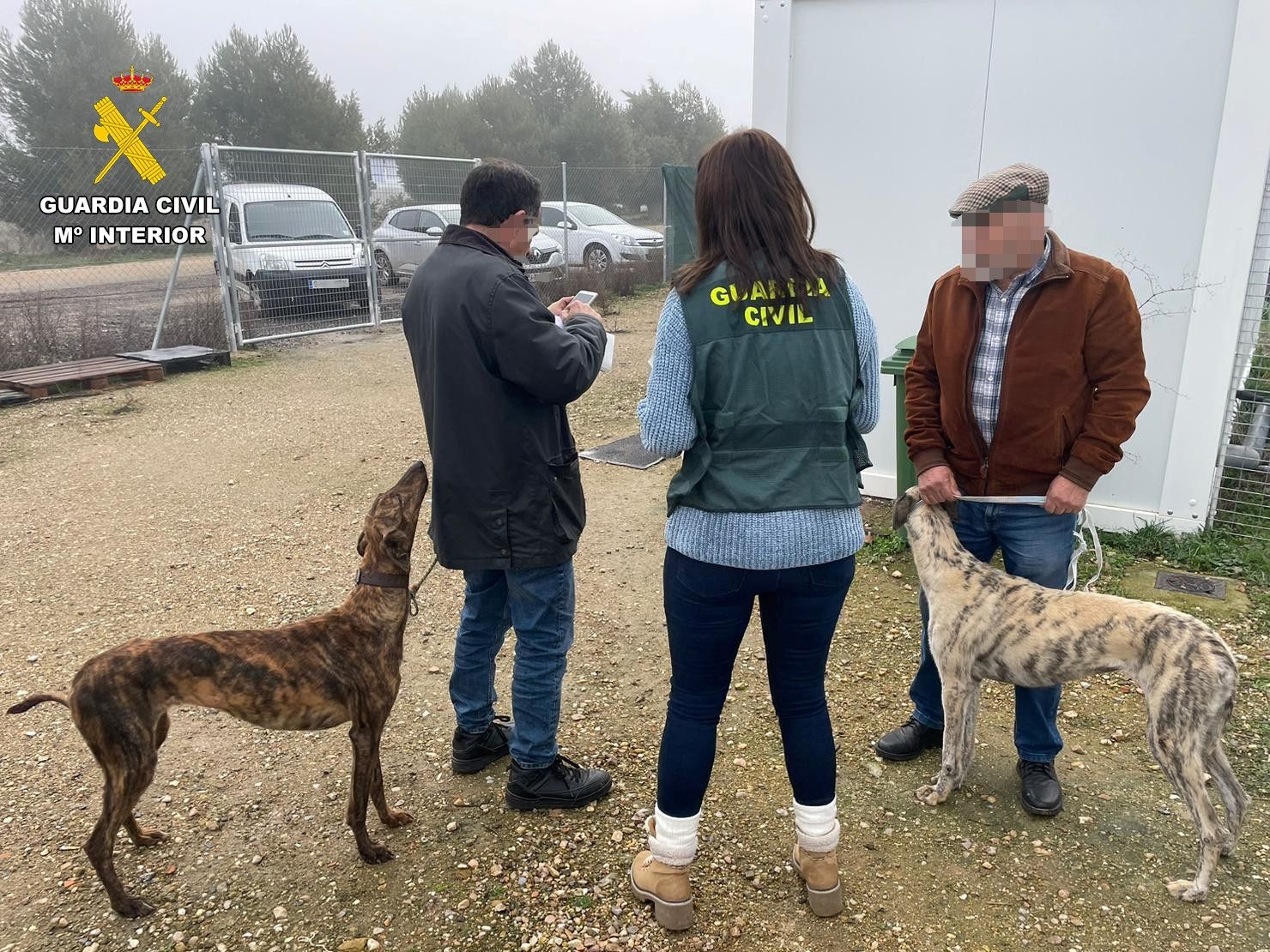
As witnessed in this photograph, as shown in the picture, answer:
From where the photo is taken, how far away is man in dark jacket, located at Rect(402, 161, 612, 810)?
246 cm

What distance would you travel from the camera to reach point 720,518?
2092mm

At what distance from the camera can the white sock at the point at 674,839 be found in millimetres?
2348

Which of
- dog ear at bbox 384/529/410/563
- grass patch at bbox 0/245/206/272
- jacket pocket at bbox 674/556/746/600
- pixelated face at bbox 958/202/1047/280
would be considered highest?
pixelated face at bbox 958/202/1047/280

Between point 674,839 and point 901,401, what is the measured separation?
10.0ft

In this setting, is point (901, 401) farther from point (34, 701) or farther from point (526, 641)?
point (34, 701)

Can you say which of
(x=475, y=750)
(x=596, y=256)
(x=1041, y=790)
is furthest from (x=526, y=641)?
(x=596, y=256)

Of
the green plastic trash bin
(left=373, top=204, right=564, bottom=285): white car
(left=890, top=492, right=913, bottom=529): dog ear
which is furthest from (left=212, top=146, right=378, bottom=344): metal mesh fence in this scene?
(left=890, top=492, right=913, bottom=529): dog ear

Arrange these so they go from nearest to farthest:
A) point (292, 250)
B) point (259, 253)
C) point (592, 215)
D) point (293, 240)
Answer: point (259, 253), point (292, 250), point (293, 240), point (592, 215)

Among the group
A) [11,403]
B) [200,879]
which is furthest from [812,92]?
[11,403]

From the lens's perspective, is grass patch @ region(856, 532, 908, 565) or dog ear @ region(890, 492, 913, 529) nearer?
dog ear @ region(890, 492, 913, 529)

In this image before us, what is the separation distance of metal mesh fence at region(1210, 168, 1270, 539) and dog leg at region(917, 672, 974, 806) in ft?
9.41

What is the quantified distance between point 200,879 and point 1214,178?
5.25 metres

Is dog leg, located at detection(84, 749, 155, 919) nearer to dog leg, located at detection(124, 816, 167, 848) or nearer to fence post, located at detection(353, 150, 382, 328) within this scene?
dog leg, located at detection(124, 816, 167, 848)

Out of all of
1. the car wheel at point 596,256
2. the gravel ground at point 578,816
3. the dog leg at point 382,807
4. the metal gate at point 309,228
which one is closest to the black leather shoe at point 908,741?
the gravel ground at point 578,816
